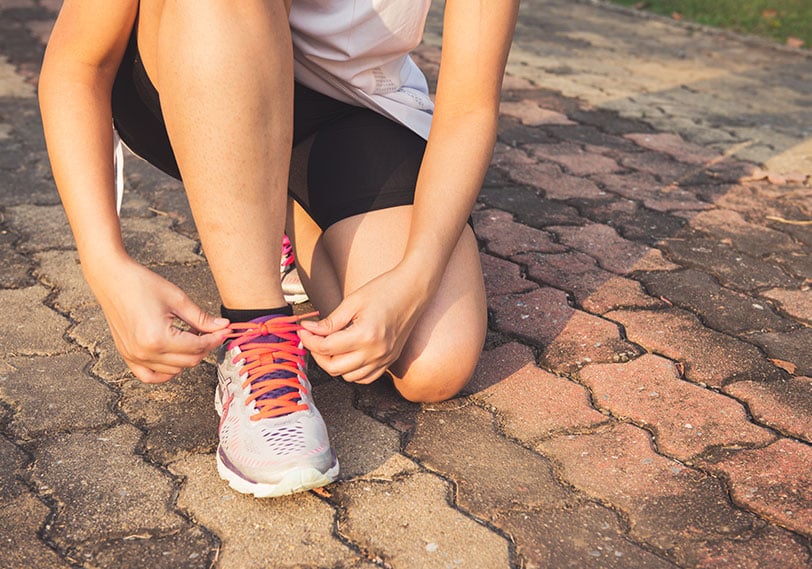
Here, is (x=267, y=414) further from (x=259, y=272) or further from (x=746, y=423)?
(x=746, y=423)

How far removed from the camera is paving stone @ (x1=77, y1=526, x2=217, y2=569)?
1.37 metres

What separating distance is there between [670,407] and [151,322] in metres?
0.94

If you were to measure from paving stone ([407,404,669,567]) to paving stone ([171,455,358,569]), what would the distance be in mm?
224

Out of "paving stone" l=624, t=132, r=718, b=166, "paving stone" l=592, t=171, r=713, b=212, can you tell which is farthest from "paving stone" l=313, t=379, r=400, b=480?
"paving stone" l=624, t=132, r=718, b=166

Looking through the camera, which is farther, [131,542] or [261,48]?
[261,48]

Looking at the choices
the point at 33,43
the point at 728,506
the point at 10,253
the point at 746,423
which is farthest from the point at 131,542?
the point at 33,43

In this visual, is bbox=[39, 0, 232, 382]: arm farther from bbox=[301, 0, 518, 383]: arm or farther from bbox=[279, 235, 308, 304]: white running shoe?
bbox=[279, 235, 308, 304]: white running shoe

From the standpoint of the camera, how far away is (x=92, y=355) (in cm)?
194

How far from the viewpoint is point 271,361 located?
1.59 metres

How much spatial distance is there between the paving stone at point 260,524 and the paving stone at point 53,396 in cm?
24

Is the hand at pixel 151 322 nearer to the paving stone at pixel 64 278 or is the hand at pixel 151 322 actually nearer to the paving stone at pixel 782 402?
the paving stone at pixel 64 278

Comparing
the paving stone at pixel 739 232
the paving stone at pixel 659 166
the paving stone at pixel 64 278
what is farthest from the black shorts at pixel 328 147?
the paving stone at pixel 659 166

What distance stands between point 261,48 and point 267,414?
56 cm

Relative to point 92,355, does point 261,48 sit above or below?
above
